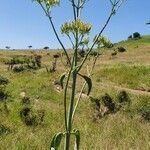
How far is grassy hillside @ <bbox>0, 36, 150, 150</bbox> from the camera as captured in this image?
13797 millimetres

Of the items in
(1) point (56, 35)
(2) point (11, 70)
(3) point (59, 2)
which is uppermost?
(3) point (59, 2)

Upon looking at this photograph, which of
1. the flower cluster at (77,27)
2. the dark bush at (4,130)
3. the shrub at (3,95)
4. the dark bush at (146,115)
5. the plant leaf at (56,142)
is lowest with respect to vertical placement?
the shrub at (3,95)

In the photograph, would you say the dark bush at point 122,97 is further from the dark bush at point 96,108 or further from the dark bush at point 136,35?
the dark bush at point 136,35

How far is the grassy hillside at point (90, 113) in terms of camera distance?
13.8 m

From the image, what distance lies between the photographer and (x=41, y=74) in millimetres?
43250

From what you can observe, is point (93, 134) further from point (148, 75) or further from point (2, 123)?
point (148, 75)

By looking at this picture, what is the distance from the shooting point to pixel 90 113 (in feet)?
79.2

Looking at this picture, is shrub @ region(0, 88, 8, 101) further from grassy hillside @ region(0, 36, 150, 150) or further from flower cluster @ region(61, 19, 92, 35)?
flower cluster @ region(61, 19, 92, 35)

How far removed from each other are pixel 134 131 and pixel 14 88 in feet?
65.6

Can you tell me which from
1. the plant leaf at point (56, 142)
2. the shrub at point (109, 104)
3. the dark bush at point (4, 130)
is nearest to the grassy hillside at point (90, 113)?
the dark bush at point (4, 130)

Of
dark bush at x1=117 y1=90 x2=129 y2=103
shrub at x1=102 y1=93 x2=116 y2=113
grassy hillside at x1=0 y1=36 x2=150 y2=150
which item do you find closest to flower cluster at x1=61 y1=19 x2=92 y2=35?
grassy hillside at x1=0 y1=36 x2=150 y2=150

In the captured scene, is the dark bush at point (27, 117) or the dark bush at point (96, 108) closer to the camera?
the dark bush at point (27, 117)

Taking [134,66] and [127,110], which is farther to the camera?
[134,66]

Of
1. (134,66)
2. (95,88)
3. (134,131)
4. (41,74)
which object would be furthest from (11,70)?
(134,131)
